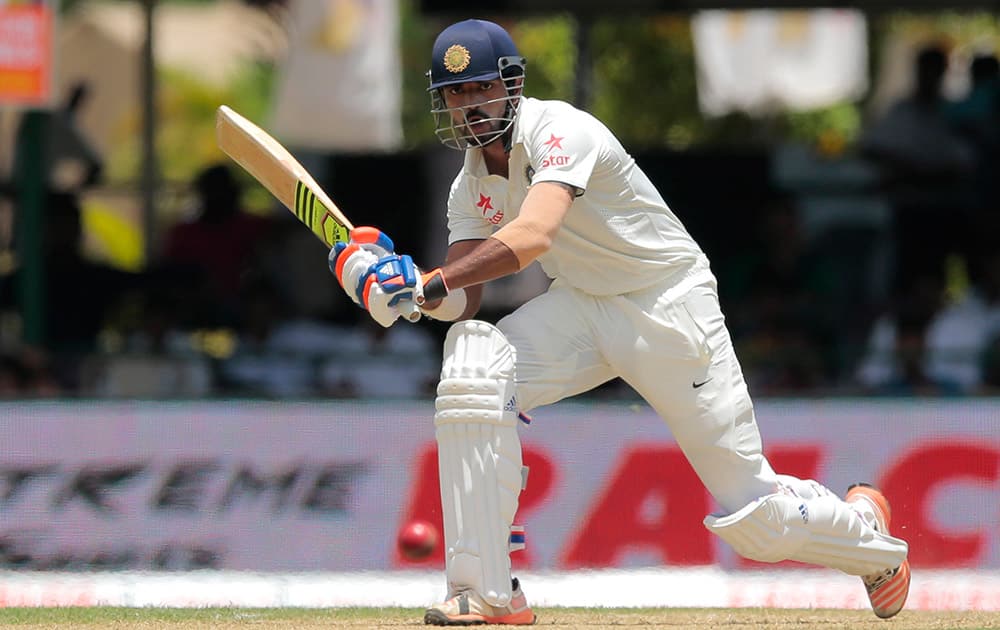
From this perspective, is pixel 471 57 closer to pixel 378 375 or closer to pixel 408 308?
pixel 408 308

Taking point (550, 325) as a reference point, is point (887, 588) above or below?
→ below

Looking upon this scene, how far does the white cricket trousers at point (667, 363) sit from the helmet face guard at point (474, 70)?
0.52 metres

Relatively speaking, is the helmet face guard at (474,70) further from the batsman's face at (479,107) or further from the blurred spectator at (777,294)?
the blurred spectator at (777,294)

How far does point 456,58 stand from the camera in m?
4.47

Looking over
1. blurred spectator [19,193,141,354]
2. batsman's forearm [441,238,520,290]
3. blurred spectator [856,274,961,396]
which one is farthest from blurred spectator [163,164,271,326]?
batsman's forearm [441,238,520,290]

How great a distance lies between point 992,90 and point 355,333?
11.9 ft

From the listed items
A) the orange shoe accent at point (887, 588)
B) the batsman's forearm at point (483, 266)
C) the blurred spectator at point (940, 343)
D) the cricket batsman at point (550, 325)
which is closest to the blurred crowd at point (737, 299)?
the blurred spectator at point (940, 343)

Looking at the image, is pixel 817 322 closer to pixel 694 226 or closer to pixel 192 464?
pixel 694 226

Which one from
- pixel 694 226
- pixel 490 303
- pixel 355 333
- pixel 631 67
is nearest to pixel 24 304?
pixel 355 333

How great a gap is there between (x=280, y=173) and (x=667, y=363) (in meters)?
1.21

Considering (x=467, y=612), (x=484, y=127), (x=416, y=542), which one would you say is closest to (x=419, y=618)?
(x=416, y=542)

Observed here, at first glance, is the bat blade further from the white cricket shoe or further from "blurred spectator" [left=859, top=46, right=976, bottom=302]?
"blurred spectator" [left=859, top=46, right=976, bottom=302]

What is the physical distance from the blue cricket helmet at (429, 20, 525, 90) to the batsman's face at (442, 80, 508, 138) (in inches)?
1.2

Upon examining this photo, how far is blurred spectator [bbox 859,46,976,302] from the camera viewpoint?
9.34 m
